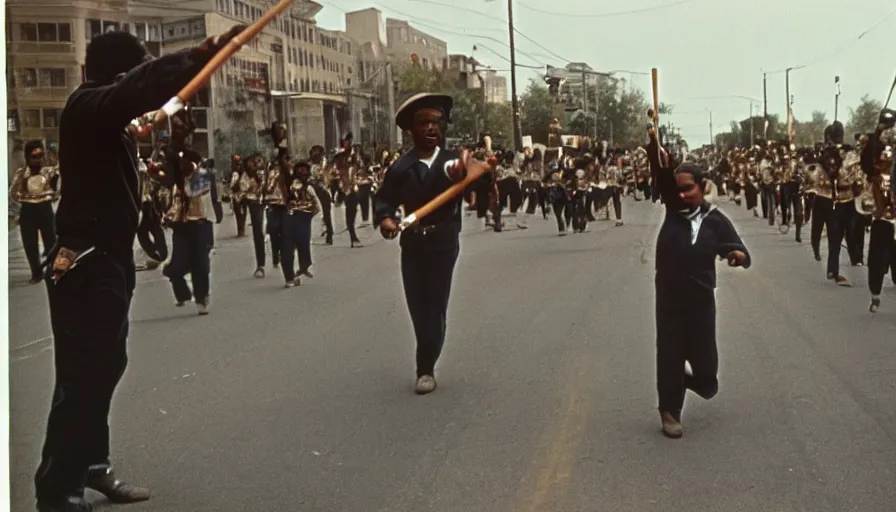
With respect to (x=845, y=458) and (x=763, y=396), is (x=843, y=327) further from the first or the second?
(x=845, y=458)

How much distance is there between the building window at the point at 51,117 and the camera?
418 cm

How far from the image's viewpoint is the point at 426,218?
19.5 feet

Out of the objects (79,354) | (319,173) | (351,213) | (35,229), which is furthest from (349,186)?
(79,354)

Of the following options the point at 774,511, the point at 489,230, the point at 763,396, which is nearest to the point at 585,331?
the point at 489,230

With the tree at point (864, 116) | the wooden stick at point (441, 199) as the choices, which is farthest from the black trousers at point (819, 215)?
the wooden stick at point (441, 199)

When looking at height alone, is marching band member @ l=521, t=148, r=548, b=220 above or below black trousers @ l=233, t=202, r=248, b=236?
above

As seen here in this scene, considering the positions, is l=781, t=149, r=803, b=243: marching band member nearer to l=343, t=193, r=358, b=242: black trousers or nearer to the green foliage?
l=343, t=193, r=358, b=242: black trousers

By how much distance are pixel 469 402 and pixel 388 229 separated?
3.34 ft

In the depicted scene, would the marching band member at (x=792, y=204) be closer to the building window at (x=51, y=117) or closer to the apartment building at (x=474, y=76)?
the apartment building at (x=474, y=76)

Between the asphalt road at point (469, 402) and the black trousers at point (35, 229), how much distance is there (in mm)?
78

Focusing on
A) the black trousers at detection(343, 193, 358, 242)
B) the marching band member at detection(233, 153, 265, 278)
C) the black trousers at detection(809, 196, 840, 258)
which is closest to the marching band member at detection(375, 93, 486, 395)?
the marching band member at detection(233, 153, 265, 278)

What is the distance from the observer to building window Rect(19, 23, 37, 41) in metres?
4.30

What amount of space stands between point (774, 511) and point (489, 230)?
420cm

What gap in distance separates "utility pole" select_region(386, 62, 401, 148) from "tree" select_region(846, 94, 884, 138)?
7.69 ft
